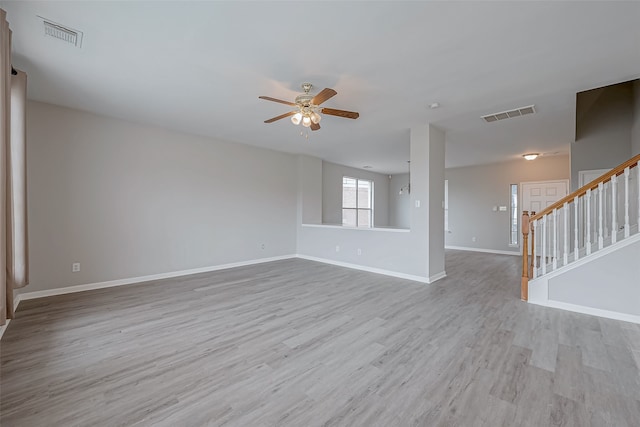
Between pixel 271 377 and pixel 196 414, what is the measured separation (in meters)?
0.51

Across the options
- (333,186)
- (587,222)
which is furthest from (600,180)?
(333,186)

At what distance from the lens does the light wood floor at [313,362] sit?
60.9 inches

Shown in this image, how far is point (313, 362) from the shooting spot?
2.06m

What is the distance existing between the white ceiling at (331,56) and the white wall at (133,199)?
467mm

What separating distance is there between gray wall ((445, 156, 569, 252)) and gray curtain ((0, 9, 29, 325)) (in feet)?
29.6

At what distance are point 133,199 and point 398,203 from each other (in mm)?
8412

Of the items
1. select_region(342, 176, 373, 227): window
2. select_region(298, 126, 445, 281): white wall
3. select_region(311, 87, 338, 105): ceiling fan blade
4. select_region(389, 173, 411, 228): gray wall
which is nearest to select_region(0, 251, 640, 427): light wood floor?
select_region(298, 126, 445, 281): white wall

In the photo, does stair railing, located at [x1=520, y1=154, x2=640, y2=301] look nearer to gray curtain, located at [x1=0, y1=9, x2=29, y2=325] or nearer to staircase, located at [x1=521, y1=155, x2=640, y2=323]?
staircase, located at [x1=521, y1=155, x2=640, y2=323]

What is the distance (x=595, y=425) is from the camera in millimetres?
1455

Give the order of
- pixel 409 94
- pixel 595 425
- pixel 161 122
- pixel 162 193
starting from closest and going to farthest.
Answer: pixel 595 425 < pixel 409 94 < pixel 161 122 < pixel 162 193

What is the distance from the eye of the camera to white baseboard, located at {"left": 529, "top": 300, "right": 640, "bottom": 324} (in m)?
2.81

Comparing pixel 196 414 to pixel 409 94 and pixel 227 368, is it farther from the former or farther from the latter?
pixel 409 94

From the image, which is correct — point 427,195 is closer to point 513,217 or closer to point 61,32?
point 61,32

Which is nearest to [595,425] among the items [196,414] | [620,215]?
[196,414]
